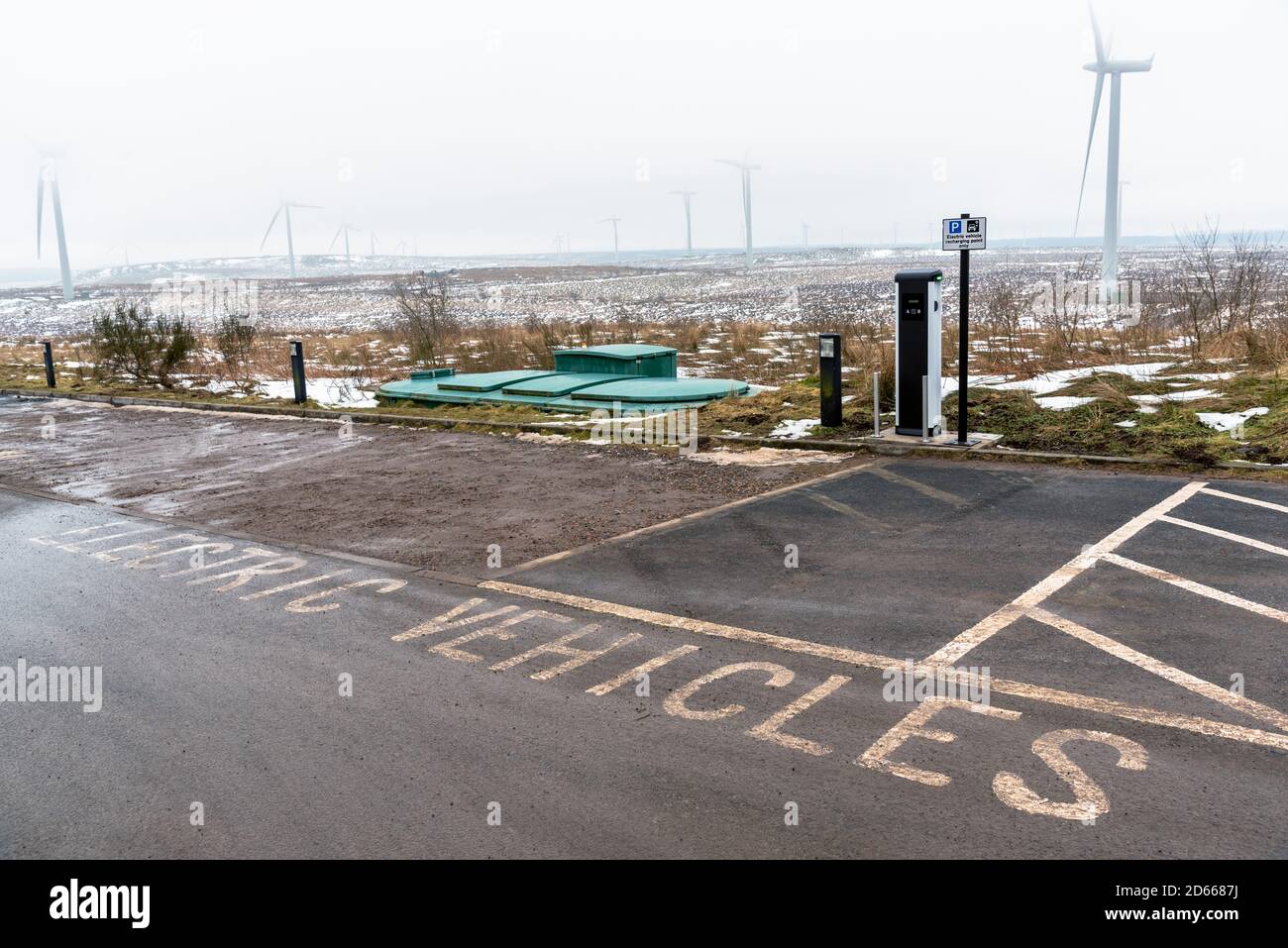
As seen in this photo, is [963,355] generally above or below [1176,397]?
above

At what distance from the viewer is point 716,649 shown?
6453 millimetres

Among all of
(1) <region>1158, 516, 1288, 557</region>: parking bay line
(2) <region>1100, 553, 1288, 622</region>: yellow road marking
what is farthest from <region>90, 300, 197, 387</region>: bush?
(2) <region>1100, 553, 1288, 622</region>: yellow road marking

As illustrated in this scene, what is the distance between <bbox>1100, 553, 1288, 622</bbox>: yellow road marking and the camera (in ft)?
21.8

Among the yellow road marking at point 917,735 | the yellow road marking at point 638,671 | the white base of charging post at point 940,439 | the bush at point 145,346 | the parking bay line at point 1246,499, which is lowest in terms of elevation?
the yellow road marking at point 917,735

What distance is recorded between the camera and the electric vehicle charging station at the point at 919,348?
41.2 ft

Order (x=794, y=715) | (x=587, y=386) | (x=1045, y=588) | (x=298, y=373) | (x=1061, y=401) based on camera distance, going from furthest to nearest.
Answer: (x=298, y=373)
(x=587, y=386)
(x=1061, y=401)
(x=1045, y=588)
(x=794, y=715)

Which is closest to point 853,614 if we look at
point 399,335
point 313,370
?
point 313,370

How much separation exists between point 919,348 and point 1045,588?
5.77 m

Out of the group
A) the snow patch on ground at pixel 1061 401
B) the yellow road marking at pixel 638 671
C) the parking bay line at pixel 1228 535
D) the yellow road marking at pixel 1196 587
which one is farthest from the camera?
the snow patch on ground at pixel 1061 401

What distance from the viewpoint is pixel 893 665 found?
607 cm

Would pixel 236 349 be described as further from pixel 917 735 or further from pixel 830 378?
pixel 917 735

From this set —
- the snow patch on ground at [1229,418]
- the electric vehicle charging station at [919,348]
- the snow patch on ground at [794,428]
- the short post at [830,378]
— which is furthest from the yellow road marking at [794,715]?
the snow patch on ground at [1229,418]

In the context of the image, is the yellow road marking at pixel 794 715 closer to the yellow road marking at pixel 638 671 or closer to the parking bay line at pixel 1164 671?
the yellow road marking at pixel 638 671

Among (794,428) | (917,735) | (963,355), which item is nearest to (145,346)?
(794,428)
